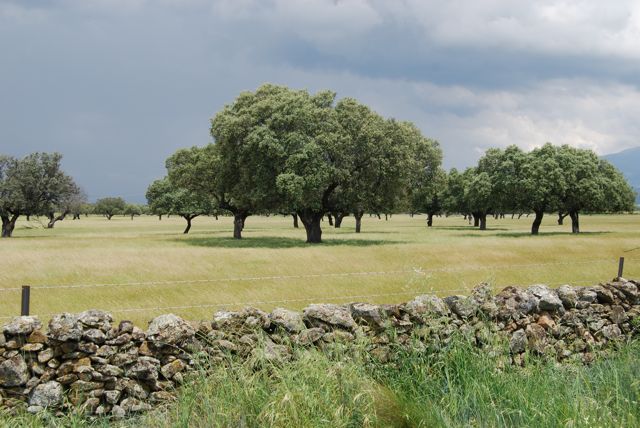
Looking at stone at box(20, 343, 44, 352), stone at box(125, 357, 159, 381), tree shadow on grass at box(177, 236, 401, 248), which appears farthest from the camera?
tree shadow on grass at box(177, 236, 401, 248)

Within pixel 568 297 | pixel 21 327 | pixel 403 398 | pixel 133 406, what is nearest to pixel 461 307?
pixel 403 398

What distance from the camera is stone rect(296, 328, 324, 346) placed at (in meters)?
9.26

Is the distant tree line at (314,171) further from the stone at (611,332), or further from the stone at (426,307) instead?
the stone at (426,307)

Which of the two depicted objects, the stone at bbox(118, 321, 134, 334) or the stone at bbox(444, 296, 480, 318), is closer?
the stone at bbox(118, 321, 134, 334)

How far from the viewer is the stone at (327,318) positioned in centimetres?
948

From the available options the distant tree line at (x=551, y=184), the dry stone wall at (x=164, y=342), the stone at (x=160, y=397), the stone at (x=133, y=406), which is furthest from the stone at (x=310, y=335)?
the distant tree line at (x=551, y=184)

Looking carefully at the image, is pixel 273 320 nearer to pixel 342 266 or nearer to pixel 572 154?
pixel 342 266

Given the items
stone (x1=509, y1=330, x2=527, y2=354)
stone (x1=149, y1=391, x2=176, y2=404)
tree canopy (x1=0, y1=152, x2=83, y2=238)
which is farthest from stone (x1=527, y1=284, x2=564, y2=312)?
tree canopy (x1=0, y1=152, x2=83, y2=238)

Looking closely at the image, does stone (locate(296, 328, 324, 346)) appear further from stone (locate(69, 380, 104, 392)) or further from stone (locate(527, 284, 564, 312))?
stone (locate(527, 284, 564, 312))

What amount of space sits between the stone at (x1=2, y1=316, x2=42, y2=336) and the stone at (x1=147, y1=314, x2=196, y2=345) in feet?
5.87

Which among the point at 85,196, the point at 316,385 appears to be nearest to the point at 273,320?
the point at 316,385

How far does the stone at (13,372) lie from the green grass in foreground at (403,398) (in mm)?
693

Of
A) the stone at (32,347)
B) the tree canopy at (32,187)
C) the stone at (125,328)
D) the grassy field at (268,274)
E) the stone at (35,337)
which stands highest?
the tree canopy at (32,187)

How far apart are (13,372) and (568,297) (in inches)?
439
